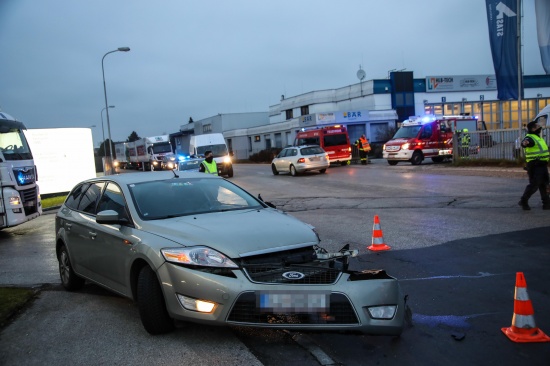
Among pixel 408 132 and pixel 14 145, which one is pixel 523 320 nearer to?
pixel 14 145

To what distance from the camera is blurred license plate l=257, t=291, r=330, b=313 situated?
12.3 ft

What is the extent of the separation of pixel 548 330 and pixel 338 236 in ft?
16.1

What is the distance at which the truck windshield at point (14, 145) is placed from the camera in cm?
1167

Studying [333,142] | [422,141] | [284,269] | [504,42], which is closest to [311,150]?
[333,142]

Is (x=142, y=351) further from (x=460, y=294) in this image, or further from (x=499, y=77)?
(x=499, y=77)

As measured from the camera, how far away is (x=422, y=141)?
2695 centimetres

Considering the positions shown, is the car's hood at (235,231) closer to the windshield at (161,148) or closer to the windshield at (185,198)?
the windshield at (185,198)

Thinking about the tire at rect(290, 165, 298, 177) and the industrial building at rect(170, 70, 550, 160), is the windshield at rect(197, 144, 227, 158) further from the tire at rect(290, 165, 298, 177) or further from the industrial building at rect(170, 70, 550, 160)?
the industrial building at rect(170, 70, 550, 160)

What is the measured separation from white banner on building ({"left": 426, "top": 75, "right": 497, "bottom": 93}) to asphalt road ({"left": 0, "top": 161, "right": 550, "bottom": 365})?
4519cm

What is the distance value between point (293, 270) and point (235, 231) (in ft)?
2.28

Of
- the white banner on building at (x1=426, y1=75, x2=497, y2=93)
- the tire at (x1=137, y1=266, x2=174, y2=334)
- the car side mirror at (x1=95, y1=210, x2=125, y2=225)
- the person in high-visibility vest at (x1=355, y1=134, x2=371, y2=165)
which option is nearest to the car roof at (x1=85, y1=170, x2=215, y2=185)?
the car side mirror at (x1=95, y1=210, x2=125, y2=225)

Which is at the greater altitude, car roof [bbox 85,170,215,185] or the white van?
the white van

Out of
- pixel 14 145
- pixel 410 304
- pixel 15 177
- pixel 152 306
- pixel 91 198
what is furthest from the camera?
pixel 14 145

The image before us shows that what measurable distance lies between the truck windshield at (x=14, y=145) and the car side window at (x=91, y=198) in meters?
6.62
